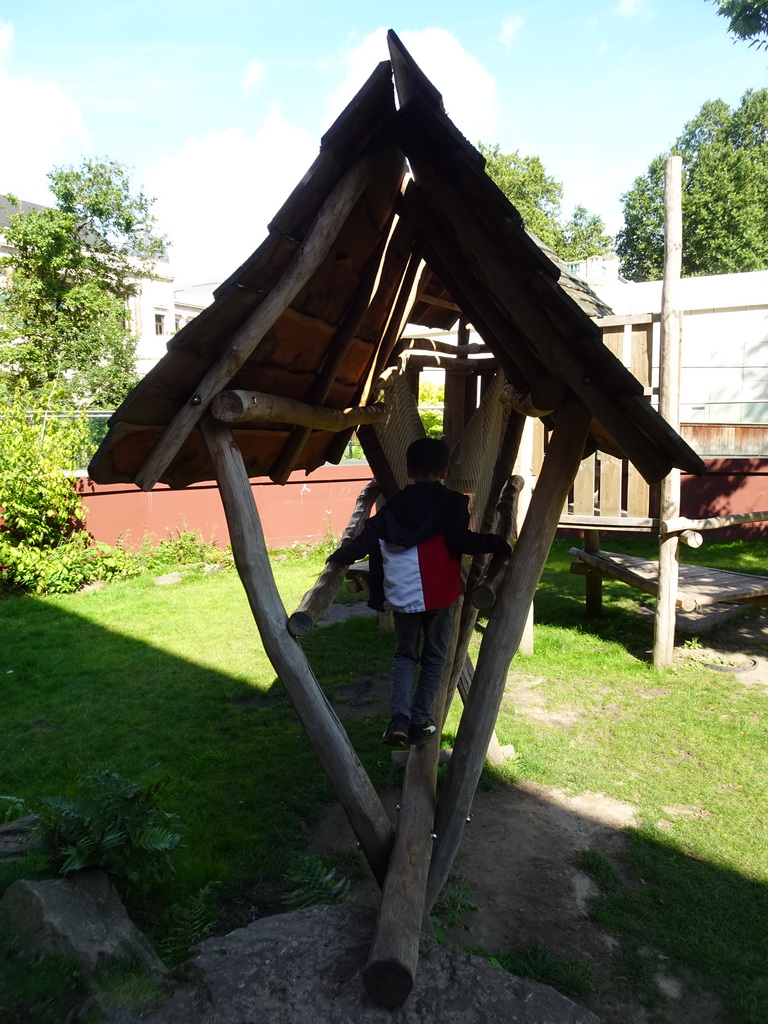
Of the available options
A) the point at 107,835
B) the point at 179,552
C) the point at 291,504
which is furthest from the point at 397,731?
the point at 291,504

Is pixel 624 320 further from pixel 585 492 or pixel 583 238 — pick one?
pixel 583 238

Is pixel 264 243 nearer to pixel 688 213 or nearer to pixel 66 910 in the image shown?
pixel 66 910

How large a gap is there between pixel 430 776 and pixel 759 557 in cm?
1109

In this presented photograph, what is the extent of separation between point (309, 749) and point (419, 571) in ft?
9.26

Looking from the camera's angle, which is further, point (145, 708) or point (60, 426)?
point (60, 426)

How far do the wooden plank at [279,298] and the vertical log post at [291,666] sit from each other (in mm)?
136

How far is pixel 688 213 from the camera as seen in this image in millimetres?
42062

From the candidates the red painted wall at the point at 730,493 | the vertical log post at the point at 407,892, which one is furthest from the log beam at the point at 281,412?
the red painted wall at the point at 730,493

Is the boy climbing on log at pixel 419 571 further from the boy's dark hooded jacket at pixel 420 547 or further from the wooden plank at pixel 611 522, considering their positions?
the wooden plank at pixel 611 522

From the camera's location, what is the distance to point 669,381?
23.7ft

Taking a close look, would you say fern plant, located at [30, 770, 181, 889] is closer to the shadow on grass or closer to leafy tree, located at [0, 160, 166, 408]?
the shadow on grass

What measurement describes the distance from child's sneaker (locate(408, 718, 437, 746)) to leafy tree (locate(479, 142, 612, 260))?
39.5 m

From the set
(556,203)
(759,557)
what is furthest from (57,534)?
(556,203)

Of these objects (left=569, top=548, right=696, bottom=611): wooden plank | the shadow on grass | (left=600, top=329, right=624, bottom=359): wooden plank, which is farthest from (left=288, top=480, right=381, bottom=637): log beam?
(left=569, top=548, right=696, bottom=611): wooden plank
